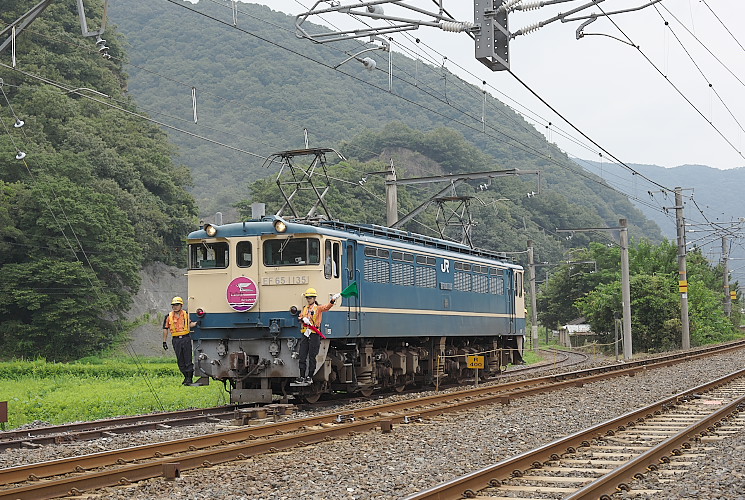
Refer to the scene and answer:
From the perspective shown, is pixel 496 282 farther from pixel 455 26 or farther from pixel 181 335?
pixel 455 26

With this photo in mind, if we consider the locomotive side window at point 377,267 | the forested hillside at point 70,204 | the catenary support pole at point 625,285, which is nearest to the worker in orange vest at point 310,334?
the locomotive side window at point 377,267

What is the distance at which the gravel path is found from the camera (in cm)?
915

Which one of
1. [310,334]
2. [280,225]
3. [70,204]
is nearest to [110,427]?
[310,334]

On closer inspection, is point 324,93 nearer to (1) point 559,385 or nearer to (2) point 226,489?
(1) point 559,385

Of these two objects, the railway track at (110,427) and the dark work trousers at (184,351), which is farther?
the dark work trousers at (184,351)

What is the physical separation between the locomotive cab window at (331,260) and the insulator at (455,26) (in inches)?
193

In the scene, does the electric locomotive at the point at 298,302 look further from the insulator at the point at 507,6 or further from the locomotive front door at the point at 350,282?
the insulator at the point at 507,6

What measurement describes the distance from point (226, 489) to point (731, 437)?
23.9 feet

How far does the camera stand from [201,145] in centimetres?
14650

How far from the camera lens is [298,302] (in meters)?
17.2

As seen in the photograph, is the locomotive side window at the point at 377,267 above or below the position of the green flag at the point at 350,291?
above

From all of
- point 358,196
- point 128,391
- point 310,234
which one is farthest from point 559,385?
point 358,196

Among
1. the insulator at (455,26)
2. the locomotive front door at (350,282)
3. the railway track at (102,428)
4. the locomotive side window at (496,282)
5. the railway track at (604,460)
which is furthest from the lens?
the locomotive side window at (496,282)

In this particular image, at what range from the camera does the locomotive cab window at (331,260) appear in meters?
17.5
